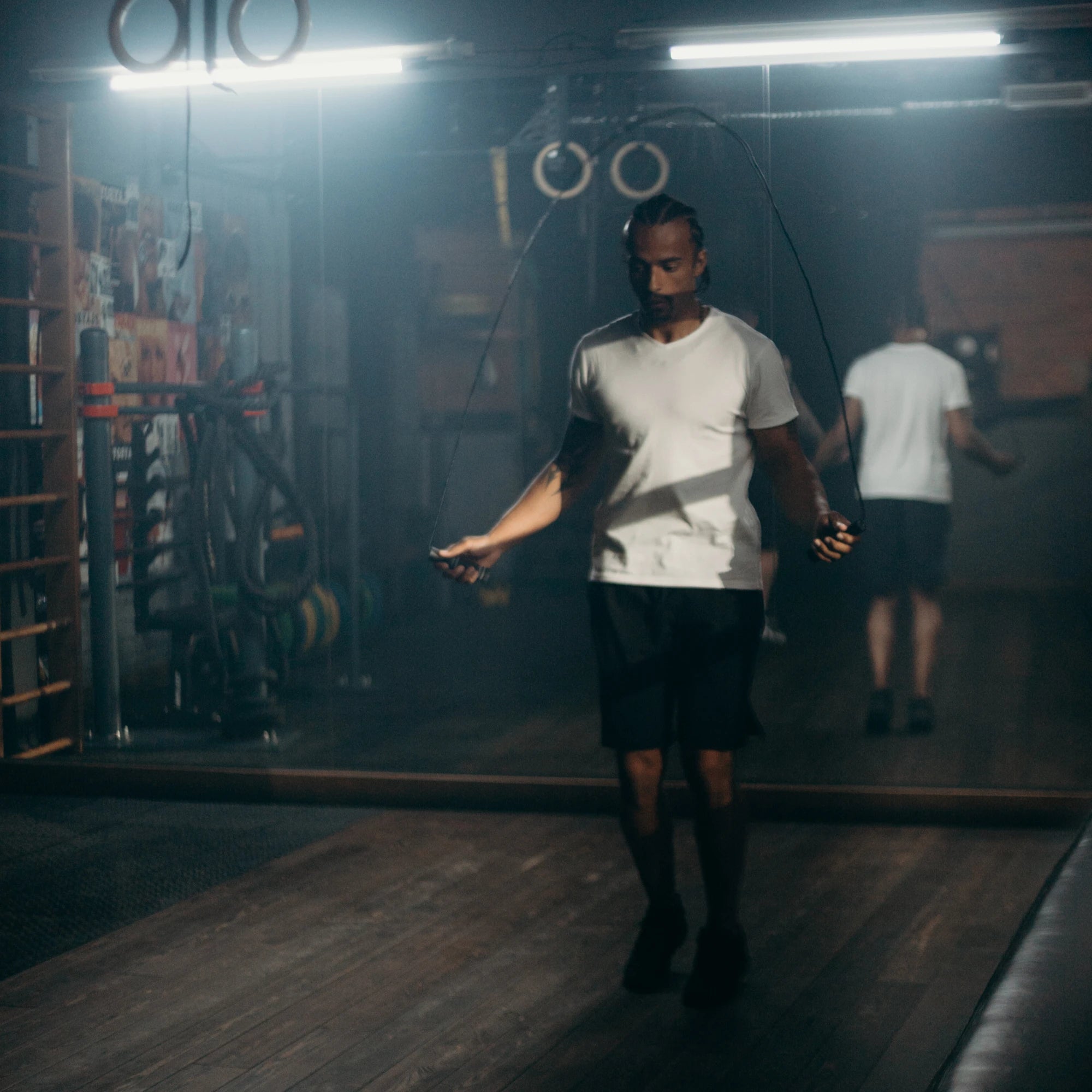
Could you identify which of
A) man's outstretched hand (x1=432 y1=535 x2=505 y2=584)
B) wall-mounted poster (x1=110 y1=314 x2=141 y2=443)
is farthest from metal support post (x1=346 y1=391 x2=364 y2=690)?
man's outstretched hand (x1=432 y1=535 x2=505 y2=584)

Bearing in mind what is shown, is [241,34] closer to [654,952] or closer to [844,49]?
[844,49]

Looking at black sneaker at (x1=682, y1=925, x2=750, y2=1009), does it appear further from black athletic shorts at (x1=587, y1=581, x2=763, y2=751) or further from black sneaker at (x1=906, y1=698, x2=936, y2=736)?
black sneaker at (x1=906, y1=698, x2=936, y2=736)

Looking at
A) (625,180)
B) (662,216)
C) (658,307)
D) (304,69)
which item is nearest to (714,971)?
(658,307)

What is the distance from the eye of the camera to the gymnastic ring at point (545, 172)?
4535mm

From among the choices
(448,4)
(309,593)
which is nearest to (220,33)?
(448,4)

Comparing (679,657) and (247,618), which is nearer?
(679,657)

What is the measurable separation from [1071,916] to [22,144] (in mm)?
4004

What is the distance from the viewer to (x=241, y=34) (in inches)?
153

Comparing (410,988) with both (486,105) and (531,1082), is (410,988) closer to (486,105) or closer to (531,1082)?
(531,1082)

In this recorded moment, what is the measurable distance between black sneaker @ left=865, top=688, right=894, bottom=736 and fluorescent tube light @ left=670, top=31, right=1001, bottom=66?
1935 mm

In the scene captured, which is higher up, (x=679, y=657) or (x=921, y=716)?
(x=679, y=657)

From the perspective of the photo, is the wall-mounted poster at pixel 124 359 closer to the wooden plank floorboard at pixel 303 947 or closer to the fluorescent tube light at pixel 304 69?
the fluorescent tube light at pixel 304 69

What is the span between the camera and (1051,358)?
4.88 metres

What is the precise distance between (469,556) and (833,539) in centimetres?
60
